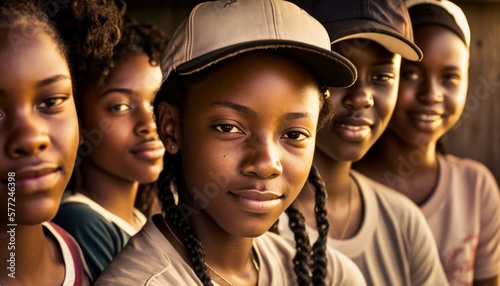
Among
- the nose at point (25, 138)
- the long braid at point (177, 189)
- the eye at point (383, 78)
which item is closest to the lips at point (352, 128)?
the eye at point (383, 78)

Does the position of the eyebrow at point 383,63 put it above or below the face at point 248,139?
above

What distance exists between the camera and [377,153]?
277 cm

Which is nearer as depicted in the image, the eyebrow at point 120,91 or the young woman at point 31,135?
the young woman at point 31,135

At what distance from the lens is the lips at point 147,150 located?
2428mm

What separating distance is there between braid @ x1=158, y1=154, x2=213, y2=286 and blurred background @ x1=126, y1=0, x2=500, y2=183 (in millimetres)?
2444

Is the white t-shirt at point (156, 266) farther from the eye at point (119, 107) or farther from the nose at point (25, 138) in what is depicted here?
the eye at point (119, 107)

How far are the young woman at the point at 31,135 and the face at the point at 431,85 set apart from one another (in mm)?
1288

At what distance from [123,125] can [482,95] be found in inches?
104

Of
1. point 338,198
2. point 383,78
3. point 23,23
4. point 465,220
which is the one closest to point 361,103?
point 383,78

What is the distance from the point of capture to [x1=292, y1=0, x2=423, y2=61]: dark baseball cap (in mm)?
2057

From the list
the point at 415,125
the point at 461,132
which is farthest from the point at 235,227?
the point at 461,132

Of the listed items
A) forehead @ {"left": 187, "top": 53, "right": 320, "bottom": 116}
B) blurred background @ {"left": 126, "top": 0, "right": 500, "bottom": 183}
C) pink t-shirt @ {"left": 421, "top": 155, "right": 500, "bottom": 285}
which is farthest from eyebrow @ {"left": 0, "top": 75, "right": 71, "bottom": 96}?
blurred background @ {"left": 126, "top": 0, "right": 500, "bottom": 183}

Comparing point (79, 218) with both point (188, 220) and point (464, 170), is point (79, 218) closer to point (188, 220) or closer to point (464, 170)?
point (188, 220)

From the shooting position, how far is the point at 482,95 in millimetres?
4316
